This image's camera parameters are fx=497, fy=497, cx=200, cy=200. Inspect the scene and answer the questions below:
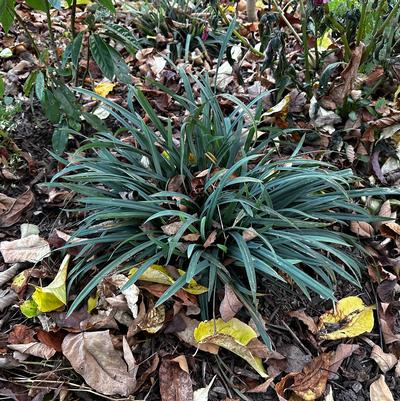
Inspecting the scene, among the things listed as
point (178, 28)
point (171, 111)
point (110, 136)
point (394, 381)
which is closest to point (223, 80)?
point (171, 111)

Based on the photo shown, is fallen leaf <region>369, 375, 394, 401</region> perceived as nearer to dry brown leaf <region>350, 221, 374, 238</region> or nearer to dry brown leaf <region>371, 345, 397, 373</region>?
dry brown leaf <region>371, 345, 397, 373</region>

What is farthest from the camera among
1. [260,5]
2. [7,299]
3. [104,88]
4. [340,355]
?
[260,5]

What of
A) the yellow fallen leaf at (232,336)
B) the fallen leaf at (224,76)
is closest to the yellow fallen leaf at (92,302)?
the yellow fallen leaf at (232,336)

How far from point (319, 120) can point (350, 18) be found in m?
0.47

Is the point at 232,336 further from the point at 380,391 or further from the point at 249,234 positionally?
the point at 380,391

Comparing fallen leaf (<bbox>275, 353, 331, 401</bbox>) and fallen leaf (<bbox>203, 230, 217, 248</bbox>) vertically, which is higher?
fallen leaf (<bbox>203, 230, 217, 248</bbox>)

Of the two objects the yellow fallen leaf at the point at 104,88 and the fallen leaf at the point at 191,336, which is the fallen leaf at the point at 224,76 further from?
the fallen leaf at the point at 191,336

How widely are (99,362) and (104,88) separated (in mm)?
1488

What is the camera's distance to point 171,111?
98.3 inches

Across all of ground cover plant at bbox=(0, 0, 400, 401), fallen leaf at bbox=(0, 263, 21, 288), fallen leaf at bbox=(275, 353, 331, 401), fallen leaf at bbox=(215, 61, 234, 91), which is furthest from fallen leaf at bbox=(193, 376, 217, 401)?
fallen leaf at bbox=(215, 61, 234, 91)

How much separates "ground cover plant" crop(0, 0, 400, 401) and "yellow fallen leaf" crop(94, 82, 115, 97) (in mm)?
371

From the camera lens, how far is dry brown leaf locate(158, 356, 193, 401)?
1566 mm

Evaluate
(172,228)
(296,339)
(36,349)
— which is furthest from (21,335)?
(296,339)

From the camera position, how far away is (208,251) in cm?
174
